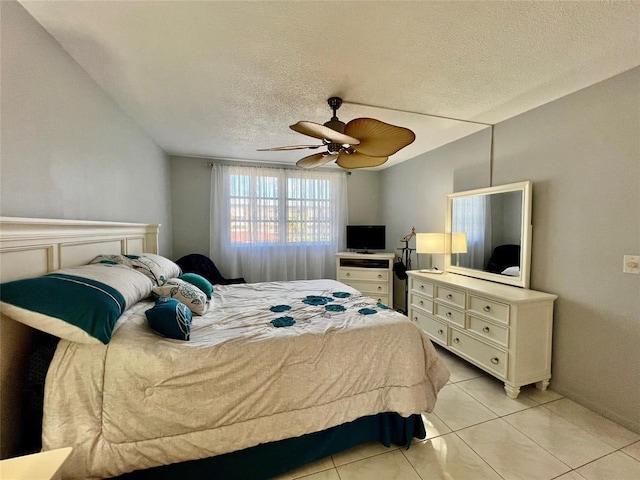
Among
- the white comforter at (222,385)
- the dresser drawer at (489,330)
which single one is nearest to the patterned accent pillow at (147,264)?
the white comforter at (222,385)

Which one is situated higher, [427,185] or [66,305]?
[427,185]

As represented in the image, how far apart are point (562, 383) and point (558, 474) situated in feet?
3.13

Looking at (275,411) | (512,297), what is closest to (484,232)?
(512,297)

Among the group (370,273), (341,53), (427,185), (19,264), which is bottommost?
(370,273)

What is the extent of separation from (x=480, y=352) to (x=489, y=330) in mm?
235

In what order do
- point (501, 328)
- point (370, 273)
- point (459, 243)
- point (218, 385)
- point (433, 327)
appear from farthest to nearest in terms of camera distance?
point (370, 273)
point (459, 243)
point (433, 327)
point (501, 328)
point (218, 385)

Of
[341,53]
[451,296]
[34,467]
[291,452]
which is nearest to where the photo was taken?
[34,467]

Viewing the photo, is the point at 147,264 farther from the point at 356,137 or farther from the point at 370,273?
the point at 370,273

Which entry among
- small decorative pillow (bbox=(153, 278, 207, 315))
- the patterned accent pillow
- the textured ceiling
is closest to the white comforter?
small decorative pillow (bbox=(153, 278, 207, 315))

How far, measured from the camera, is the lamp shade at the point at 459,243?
293cm

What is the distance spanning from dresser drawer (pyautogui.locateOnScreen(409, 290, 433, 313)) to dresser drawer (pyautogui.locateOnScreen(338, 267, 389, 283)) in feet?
2.29

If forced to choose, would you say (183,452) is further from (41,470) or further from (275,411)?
(41,470)

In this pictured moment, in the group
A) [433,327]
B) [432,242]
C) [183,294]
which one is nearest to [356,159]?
[432,242]

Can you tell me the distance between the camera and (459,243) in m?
2.96
